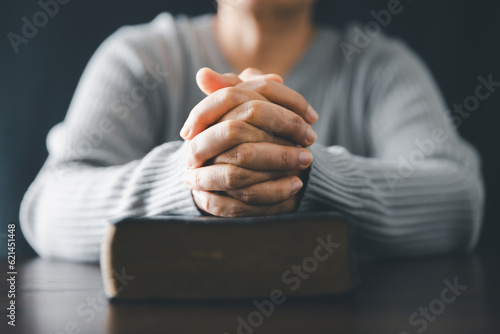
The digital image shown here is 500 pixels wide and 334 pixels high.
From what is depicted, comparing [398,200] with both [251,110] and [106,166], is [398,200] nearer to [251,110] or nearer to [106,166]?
[251,110]

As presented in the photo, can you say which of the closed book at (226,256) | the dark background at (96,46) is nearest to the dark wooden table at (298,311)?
→ the closed book at (226,256)

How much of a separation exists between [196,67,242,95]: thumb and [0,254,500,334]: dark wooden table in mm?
199

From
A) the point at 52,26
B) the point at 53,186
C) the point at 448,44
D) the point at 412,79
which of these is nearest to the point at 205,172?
the point at 53,186

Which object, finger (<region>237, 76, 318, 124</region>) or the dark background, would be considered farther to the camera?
the dark background

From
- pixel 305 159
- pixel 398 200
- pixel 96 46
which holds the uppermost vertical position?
pixel 96 46

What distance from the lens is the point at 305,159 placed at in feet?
1.32

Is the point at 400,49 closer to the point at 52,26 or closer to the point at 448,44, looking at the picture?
the point at 448,44

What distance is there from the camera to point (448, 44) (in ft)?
3.57

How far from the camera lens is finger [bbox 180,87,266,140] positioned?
1.29 ft

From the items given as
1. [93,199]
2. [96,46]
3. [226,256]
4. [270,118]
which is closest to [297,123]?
[270,118]

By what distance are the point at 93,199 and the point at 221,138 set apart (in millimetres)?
221

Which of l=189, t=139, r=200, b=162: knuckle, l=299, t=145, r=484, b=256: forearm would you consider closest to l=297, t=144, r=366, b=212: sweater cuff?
l=299, t=145, r=484, b=256: forearm

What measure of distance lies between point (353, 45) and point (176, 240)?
1.96 ft

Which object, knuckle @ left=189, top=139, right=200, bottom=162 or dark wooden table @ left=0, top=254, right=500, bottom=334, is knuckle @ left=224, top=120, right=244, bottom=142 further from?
dark wooden table @ left=0, top=254, right=500, bottom=334
